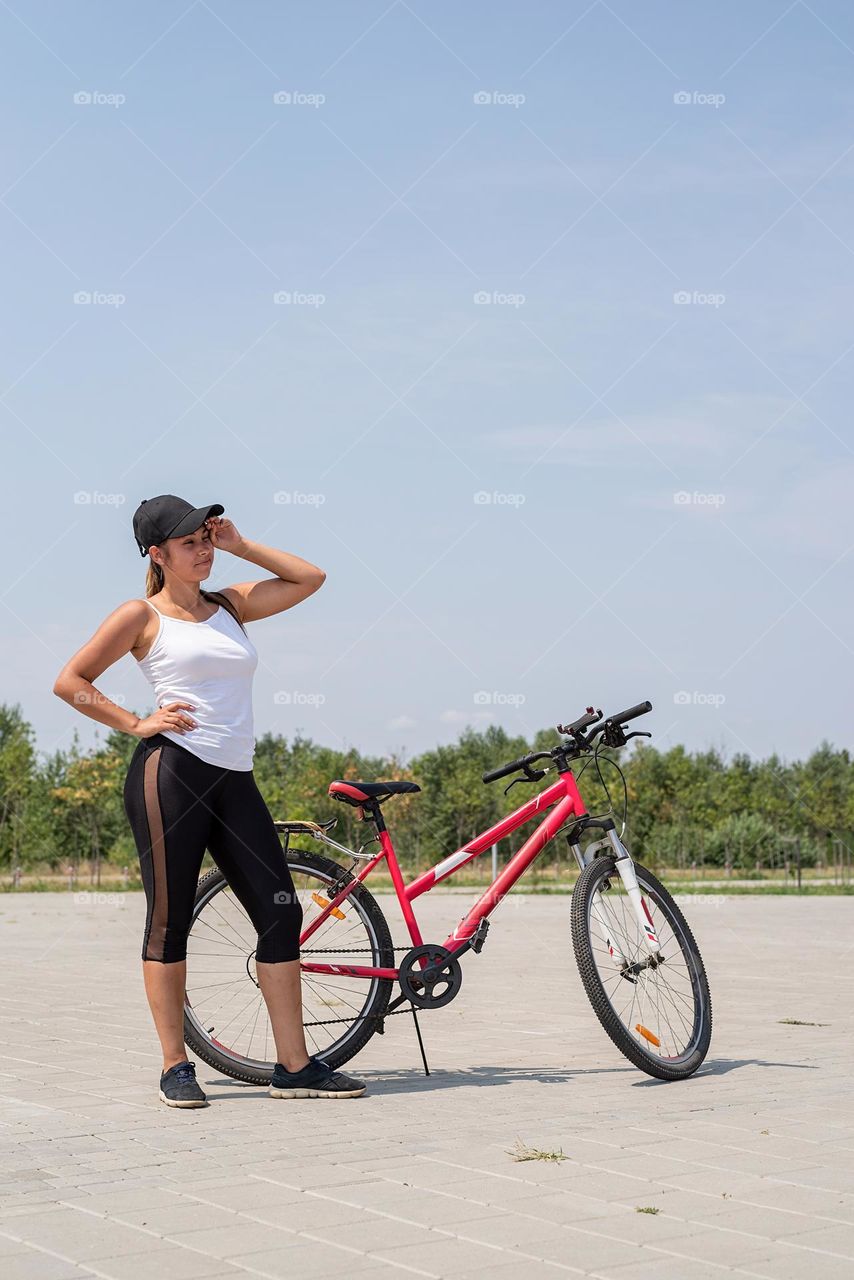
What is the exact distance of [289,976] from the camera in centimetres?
568

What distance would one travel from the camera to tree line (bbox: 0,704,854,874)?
115 feet

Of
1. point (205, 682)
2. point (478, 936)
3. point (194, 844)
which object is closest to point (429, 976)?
point (478, 936)

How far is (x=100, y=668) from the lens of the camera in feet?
17.8

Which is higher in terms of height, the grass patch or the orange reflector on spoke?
the orange reflector on spoke

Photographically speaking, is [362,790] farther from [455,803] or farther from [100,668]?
[455,803]

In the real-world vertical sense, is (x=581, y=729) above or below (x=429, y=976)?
above

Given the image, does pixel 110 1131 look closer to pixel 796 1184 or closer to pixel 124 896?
pixel 796 1184

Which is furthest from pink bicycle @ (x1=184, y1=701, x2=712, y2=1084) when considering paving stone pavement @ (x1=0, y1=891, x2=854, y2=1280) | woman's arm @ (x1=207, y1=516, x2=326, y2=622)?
woman's arm @ (x1=207, y1=516, x2=326, y2=622)

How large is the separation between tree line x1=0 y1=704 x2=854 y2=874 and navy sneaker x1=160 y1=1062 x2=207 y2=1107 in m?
25.0

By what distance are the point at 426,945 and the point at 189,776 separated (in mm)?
1168

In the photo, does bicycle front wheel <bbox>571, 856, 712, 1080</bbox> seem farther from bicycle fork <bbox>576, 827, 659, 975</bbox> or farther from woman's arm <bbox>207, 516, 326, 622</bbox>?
woman's arm <bbox>207, 516, 326, 622</bbox>

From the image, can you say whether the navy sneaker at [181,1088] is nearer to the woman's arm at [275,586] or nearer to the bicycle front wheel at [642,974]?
the bicycle front wheel at [642,974]

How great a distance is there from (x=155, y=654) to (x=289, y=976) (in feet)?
4.33

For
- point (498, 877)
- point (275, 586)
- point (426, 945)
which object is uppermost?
point (275, 586)
